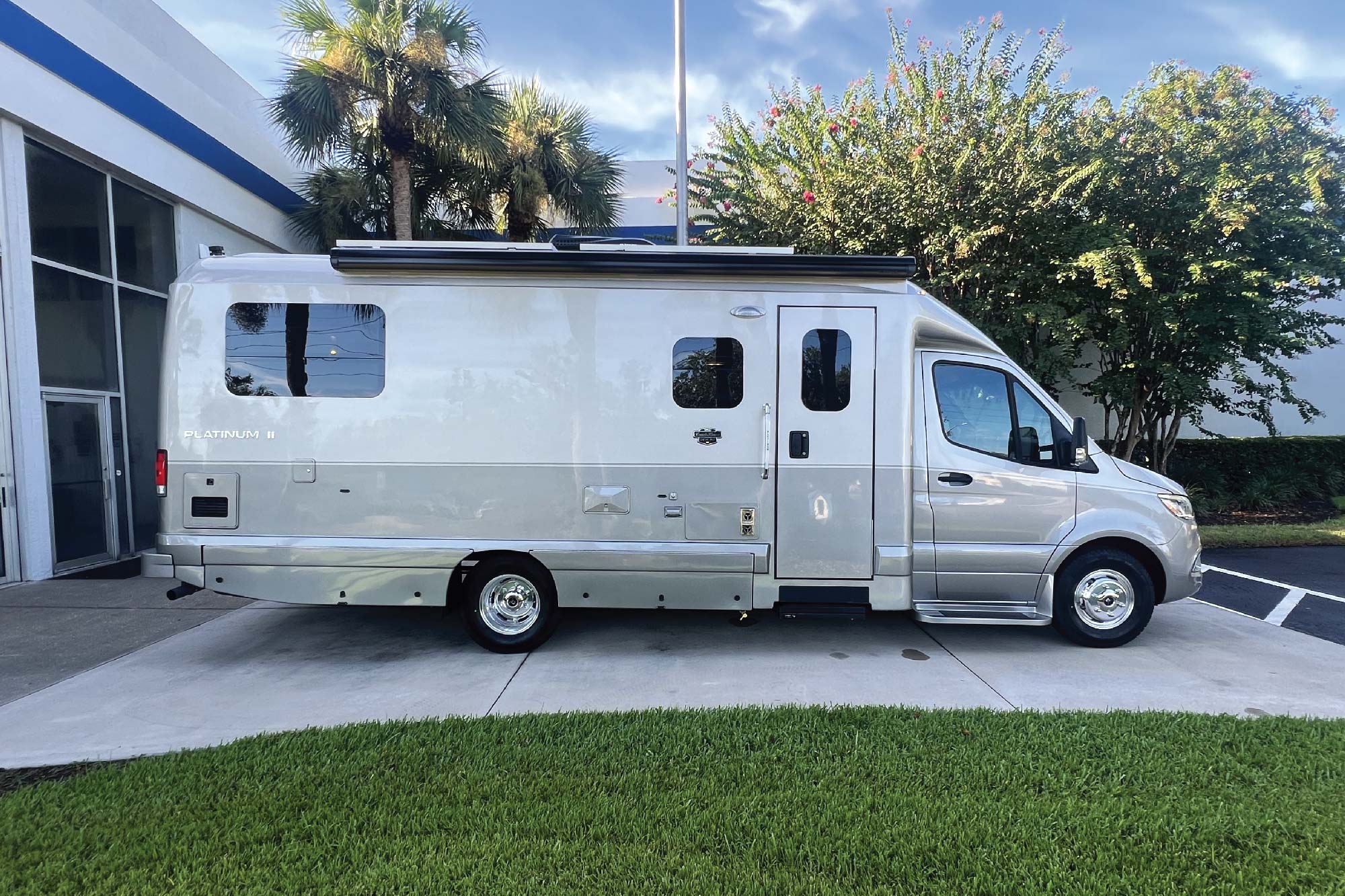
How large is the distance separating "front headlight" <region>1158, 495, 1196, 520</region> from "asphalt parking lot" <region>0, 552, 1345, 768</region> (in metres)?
1.05

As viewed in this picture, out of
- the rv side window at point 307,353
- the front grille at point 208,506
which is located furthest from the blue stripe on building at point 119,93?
the front grille at point 208,506

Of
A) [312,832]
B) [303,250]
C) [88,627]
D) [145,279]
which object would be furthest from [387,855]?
[303,250]

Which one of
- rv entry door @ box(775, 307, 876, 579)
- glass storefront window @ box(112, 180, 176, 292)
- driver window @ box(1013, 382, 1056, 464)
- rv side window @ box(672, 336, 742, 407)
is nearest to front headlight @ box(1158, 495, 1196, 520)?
driver window @ box(1013, 382, 1056, 464)

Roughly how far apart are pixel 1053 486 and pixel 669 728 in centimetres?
344

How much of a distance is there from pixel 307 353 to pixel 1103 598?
20.7ft

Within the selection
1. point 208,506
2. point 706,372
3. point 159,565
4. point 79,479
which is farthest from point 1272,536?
point 79,479

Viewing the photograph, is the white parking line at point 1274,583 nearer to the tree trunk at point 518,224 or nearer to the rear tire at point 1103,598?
the rear tire at point 1103,598

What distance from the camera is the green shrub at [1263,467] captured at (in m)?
13.3

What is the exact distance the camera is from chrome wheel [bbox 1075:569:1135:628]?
5.46 m

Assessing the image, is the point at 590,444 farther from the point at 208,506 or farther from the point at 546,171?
the point at 546,171

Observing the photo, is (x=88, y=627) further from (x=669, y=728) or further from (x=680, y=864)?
(x=680, y=864)

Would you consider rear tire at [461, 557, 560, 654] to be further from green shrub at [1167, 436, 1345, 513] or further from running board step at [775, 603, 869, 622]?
green shrub at [1167, 436, 1345, 513]

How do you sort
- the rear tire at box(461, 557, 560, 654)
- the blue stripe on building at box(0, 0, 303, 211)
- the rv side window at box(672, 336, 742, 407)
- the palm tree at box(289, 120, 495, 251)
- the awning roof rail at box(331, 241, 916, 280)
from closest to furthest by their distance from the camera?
the awning roof rail at box(331, 241, 916, 280) < the rv side window at box(672, 336, 742, 407) < the rear tire at box(461, 557, 560, 654) < the blue stripe on building at box(0, 0, 303, 211) < the palm tree at box(289, 120, 495, 251)

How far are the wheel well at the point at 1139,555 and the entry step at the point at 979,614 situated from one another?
1.36 feet
